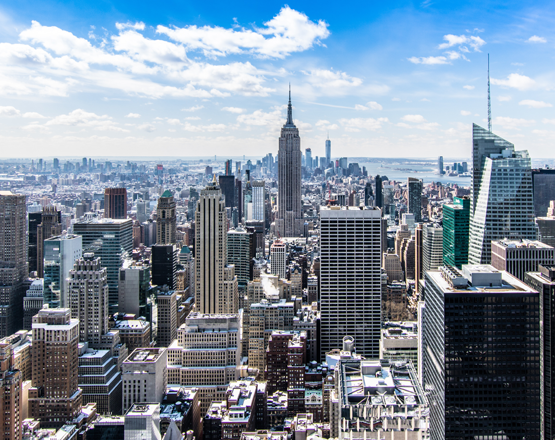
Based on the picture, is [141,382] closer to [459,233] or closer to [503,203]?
[503,203]

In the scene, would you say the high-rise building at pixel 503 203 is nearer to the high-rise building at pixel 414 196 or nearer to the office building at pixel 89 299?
the office building at pixel 89 299

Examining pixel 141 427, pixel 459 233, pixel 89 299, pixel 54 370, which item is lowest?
pixel 141 427

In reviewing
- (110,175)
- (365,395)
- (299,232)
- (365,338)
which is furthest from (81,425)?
(299,232)

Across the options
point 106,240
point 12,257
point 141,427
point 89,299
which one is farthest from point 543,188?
point 12,257

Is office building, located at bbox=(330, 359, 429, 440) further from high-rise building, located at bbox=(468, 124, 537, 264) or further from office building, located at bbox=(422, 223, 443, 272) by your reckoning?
office building, located at bbox=(422, 223, 443, 272)

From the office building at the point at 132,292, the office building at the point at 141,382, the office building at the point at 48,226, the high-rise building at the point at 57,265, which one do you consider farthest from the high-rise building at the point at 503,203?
Result: the office building at the point at 48,226
